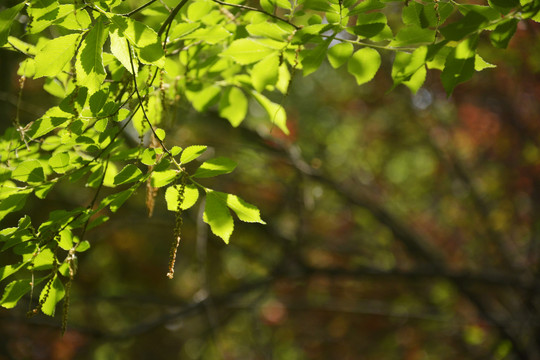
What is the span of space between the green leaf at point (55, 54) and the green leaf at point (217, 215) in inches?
20.8

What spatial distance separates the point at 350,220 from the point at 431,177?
2.00 meters

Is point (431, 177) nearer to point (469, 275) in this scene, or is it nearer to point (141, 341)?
point (469, 275)

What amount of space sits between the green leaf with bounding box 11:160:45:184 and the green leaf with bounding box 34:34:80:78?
0.91 feet

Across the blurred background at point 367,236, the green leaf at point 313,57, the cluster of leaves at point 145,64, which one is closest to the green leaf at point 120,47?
the cluster of leaves at point 145,64

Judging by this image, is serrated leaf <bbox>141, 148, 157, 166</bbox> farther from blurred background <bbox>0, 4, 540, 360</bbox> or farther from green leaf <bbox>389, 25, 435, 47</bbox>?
blurred background <bbox>0, 4, 540, 360</bbox>

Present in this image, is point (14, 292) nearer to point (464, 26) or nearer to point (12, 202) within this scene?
point (12, 202)

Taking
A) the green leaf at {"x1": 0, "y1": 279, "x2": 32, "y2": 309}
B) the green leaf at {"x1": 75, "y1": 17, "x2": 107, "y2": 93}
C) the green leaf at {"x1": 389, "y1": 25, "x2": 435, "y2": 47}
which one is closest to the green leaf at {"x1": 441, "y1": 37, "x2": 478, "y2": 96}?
the green leaf at {"x1": 389, "y1": 25, "x2": 435, "y2": 47}

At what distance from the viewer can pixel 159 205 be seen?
5.88 meters

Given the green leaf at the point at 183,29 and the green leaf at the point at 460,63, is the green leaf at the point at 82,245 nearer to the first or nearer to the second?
the green leaf at the point at 183,29

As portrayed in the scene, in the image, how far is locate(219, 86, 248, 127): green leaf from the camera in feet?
6.41

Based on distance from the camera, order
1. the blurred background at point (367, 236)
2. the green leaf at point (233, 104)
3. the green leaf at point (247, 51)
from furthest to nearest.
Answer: the blurred background at point (367, 236), the green leaf at point (233, 104), the green leaf at point (247, 51)

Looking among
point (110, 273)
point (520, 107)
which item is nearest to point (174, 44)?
point (520, 107)

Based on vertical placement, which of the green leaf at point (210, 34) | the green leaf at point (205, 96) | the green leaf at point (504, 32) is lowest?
the green leaf at point (205, 96)

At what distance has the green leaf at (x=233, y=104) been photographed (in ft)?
6.41
